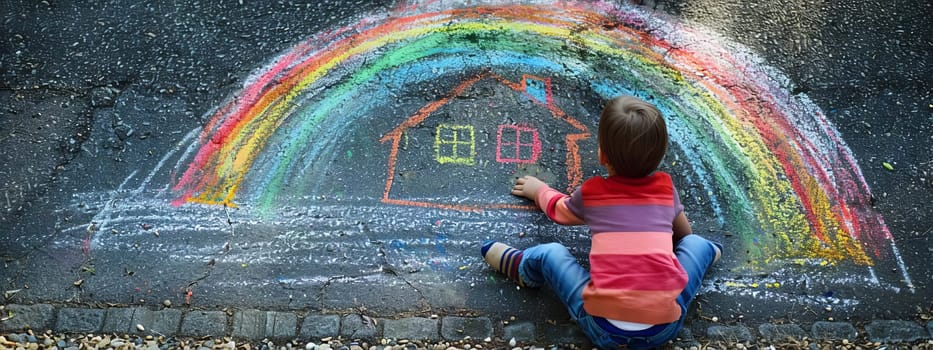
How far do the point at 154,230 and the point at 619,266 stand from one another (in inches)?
68.3

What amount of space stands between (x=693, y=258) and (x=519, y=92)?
3.58 feet

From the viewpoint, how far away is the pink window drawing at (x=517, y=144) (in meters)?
3.02

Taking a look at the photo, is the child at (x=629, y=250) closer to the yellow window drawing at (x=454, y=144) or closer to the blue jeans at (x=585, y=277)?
the blue jeans at (x=585, y=277)

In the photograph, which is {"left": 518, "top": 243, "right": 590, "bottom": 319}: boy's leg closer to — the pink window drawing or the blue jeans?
the blue jeans

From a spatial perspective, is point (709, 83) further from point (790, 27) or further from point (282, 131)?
point (282, 131)

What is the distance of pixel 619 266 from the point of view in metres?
2.28

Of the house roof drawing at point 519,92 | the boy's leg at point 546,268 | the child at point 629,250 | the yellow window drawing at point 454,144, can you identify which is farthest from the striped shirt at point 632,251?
the yellow window drawing at point 454,144

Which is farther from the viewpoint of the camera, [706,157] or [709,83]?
[709,83]

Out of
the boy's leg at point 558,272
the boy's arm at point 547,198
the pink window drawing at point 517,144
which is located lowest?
the boy's leg at point 558,272

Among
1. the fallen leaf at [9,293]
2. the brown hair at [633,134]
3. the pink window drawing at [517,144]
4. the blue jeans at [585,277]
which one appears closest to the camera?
the brown hair at [633,134]

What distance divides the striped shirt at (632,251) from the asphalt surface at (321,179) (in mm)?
342

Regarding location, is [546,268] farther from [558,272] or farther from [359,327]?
[359,327]

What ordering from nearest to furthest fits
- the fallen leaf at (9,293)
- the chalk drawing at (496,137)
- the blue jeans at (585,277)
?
the blue jeans at (585,277) → the fallen leaf at (9,293) → the chalk drawing at (496,137)

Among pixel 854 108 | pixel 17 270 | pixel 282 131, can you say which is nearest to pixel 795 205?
pixel 854 108
